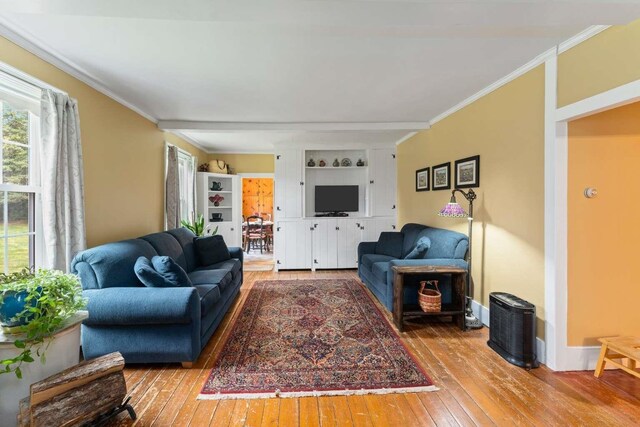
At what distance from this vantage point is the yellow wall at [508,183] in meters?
2.45

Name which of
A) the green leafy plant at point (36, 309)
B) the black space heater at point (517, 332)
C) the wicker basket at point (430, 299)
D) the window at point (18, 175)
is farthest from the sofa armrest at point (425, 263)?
the window at point (18, 175)

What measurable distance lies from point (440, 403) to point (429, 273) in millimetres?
1259

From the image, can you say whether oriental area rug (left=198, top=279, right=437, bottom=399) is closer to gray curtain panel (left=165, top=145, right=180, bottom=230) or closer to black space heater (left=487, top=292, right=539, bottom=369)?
black space heater (left=487, top=292, right=539, bottom=369)

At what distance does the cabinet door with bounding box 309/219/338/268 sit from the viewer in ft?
18.3

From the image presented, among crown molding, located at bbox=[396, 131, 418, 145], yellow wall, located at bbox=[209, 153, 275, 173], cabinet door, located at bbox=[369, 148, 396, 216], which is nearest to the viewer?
crown molding, located at bbox=[396, 131, 418, 145]

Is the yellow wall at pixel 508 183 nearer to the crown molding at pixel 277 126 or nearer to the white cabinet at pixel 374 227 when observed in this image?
the crown molding at pixel 277 126

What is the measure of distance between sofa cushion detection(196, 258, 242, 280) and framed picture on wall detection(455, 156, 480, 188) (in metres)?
2.96

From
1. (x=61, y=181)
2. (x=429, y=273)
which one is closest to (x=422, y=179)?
(x=429, y=273)

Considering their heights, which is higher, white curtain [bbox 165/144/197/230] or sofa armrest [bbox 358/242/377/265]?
white curtain [bbox 165/144/197/230]

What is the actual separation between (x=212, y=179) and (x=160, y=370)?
14.5 feet

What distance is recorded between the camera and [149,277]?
2391 mm

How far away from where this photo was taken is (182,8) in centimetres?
153

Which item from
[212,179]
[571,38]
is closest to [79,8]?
[571,38]

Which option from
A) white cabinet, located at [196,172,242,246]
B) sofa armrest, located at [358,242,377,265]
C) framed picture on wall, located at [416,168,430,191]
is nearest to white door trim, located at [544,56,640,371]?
framed picture on wall, located at [416,168,430,191]
